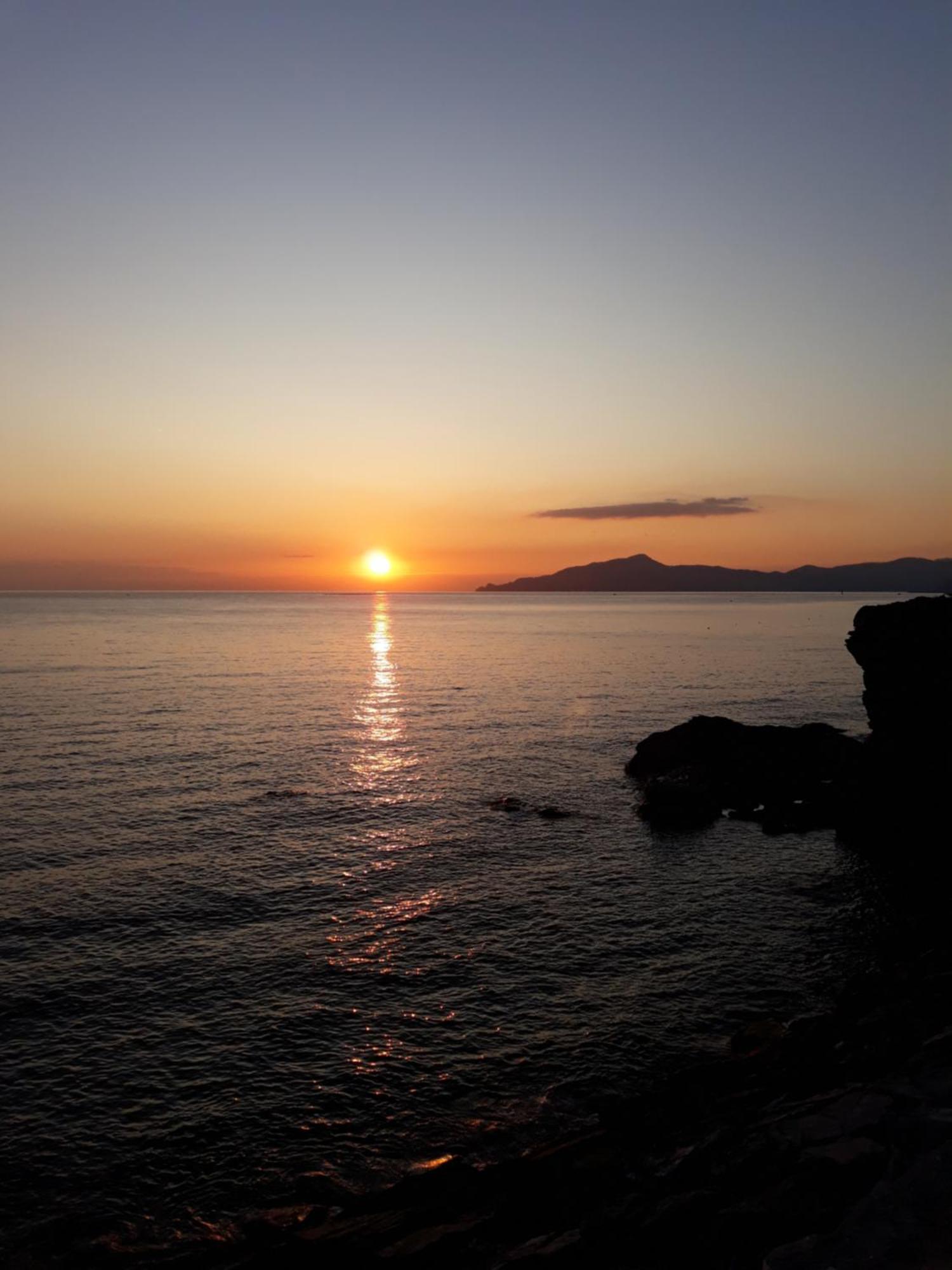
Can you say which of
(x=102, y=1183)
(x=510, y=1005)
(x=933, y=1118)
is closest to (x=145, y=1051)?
(x=102, y=1183)

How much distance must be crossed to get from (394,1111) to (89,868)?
20.6 m

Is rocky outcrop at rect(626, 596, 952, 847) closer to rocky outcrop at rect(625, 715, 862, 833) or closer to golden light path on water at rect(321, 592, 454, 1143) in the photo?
rocky outcrop at rect(625, 715, 862, 833)

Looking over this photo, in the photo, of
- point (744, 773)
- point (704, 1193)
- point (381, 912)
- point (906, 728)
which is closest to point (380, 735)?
point (744, 773)

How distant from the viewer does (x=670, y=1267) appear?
11078 millimetres

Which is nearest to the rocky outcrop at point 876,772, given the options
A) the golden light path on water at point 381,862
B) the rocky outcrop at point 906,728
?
the rocky outcrop at point 906,728

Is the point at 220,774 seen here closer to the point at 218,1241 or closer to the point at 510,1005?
the point at 510,1005

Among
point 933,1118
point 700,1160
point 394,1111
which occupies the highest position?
point 933,1118

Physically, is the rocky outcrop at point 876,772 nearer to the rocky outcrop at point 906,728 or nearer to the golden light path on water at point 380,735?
the rocky outcrop at point 906,728

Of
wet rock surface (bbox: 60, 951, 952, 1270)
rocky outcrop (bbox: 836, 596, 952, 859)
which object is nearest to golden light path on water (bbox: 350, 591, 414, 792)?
rocky outcrop (bbox: 836, 596, 952, 859)

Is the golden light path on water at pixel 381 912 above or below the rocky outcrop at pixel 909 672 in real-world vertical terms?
below

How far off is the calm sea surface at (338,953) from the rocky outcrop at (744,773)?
196 centimetres

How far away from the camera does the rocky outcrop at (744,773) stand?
42031mm

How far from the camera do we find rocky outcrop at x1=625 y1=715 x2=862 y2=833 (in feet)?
138

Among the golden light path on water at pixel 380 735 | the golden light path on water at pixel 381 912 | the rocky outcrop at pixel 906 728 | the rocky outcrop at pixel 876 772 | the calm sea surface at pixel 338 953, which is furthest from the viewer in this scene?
the golden light path on water at pixel 380 735
